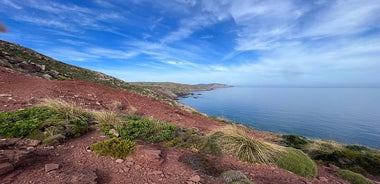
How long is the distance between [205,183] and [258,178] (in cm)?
140

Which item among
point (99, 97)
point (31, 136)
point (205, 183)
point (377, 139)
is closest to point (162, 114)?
point (99, 97)

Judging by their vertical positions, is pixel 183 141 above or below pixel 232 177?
above

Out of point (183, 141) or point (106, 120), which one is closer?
point (183, 141)

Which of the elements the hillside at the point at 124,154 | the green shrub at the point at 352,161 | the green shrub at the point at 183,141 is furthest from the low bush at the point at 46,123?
the green shrub at the point at 352,161

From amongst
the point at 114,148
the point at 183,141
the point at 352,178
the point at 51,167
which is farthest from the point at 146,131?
the point at 352,178

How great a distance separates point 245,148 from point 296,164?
1326 millimetres

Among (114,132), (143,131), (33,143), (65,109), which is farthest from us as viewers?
(65,109)

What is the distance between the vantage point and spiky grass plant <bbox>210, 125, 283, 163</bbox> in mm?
5543

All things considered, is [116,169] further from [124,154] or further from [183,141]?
[183,141]

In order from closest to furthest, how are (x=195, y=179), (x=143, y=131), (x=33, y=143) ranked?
1. (x=195, y=179)
2. (x=33, y=143)
3. (x=143, y=131)

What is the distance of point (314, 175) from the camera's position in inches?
214

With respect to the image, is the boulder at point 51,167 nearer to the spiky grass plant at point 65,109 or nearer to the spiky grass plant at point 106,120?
the spiky grass plant at point 106,120

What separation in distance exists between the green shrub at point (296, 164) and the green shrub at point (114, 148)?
3662 mm

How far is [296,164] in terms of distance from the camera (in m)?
5.59
